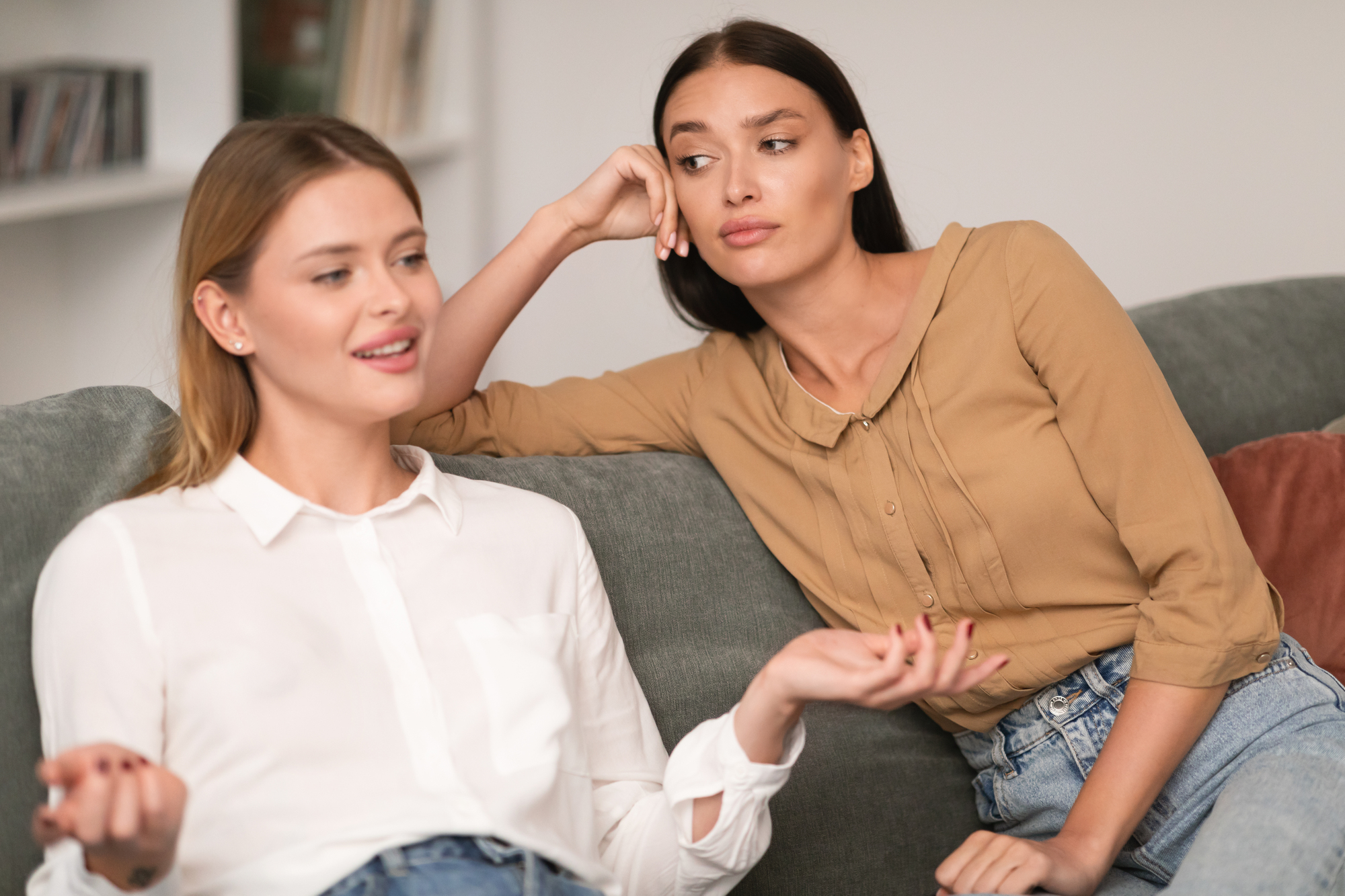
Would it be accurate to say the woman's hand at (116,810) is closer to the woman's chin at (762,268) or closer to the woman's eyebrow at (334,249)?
the woman's eyebrow at (334,249)

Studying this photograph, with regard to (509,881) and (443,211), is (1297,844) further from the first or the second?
(443,211)

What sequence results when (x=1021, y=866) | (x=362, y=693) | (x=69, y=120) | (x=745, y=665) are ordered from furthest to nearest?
(x=69, y=120), (x=745, y=665), (x=1021, y=866), (x=362, y=693)

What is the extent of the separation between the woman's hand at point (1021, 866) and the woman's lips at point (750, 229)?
0.75m

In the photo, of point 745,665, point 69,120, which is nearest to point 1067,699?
point 745,665

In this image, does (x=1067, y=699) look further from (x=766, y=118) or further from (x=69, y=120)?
(x=69, y=120)

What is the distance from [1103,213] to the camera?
9.53 feet

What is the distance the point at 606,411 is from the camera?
1.75 meters

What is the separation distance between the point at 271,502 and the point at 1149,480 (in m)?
0.96

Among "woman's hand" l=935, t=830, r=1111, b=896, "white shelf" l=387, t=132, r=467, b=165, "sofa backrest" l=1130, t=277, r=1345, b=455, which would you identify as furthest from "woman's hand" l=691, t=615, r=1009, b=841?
"white shelf" l=387, t=132, r=467, b=165

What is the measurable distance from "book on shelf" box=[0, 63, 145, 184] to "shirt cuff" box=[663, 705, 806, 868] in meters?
1.76

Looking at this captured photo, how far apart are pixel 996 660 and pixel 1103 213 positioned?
216 centimetres

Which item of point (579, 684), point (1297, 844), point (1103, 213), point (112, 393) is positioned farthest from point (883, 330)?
point (1103, 213)

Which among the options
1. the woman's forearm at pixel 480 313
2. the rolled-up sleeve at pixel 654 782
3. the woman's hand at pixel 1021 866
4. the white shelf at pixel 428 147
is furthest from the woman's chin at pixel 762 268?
the white shelf at pixel 428 147

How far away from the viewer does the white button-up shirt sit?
1.03 meters
